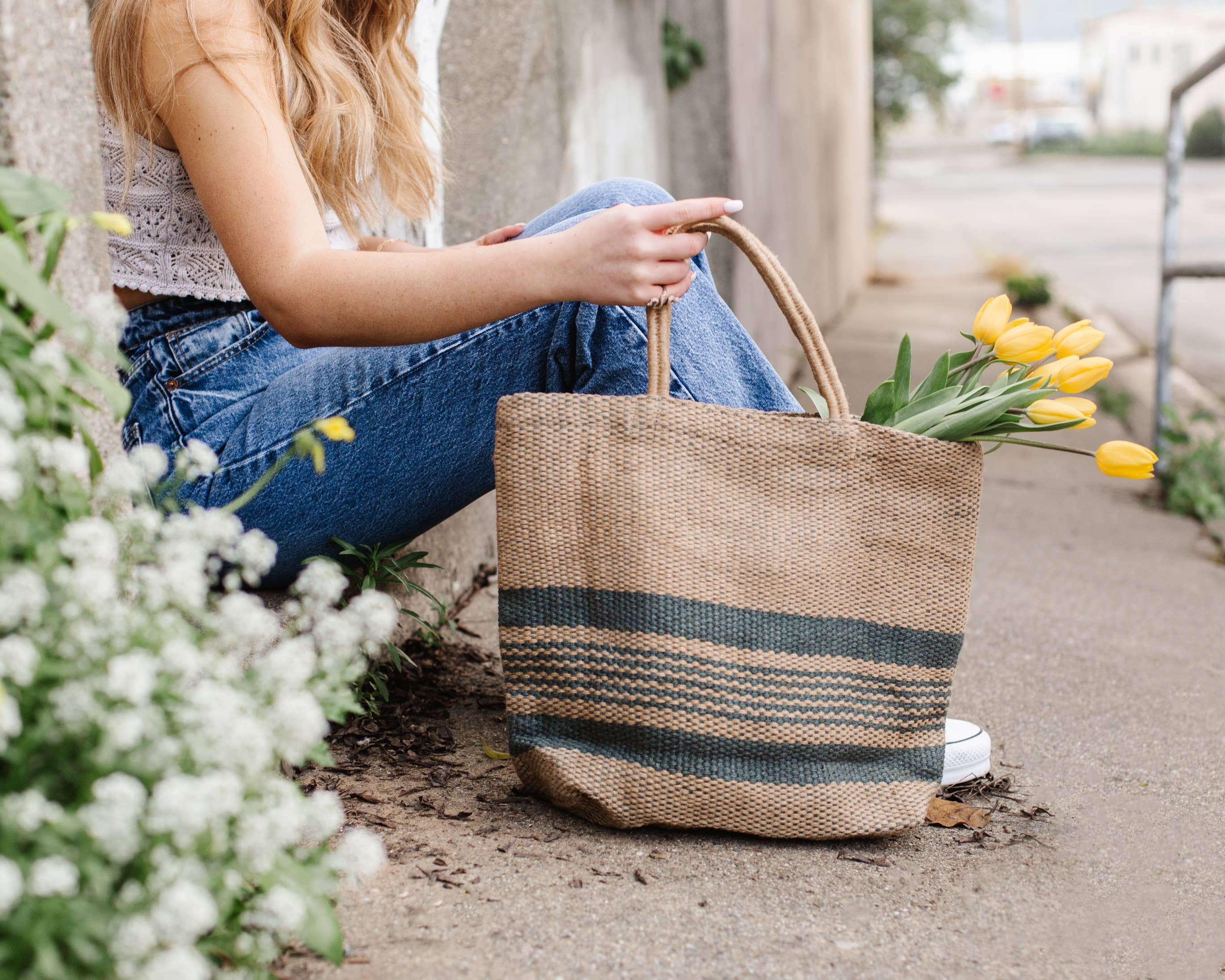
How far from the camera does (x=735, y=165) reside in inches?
138

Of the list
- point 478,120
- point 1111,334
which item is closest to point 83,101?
point 478,120

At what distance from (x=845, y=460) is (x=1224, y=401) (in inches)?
156

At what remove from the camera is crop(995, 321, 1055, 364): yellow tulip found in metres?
1.33

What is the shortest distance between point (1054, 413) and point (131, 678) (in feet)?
3.23

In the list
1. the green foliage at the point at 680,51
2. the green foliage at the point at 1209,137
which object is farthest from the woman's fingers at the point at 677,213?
the green foliage at the point at 1209,137

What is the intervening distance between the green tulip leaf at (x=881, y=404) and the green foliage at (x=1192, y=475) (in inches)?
86.8

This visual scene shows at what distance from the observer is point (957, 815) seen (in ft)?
4.77

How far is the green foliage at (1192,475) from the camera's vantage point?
3199mm

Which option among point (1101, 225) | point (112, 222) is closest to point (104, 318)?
point (112, 222)

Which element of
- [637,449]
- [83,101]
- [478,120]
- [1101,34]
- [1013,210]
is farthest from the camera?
[1101,34]

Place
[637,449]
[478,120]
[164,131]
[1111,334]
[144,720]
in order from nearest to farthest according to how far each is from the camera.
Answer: [144,720], [637,449], [164,131], [478,120], [1111,334]

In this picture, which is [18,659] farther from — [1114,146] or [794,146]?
[1114,146]

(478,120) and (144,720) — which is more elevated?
(478,120)

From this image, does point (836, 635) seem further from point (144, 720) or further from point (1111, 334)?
point (1111, 334)
